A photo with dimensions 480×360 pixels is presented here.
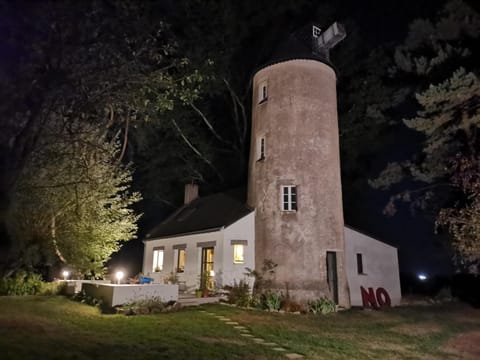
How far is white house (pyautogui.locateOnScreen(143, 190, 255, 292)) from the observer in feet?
52.7

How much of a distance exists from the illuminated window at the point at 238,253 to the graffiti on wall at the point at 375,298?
569 centimetres

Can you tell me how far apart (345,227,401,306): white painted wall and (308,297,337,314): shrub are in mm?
3191

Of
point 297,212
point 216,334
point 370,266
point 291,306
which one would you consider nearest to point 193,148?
point 297,212

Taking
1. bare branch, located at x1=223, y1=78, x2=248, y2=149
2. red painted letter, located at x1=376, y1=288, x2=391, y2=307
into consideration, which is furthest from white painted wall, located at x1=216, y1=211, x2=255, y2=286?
bare branch, located at x1=223, y1=78, x2=248, y2=149

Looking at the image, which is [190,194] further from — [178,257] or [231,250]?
[231,250]

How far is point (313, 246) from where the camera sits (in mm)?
14883

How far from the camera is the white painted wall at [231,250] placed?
624 inches

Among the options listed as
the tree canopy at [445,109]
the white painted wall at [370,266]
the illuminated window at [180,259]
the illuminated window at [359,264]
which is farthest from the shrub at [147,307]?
the tree canopy at [445,109]

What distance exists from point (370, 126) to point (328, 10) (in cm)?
826

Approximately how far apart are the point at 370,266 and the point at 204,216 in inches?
337

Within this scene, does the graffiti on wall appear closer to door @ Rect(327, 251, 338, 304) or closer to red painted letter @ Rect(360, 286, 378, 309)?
red painted letter @ Rect(360, 286, 378, 309)

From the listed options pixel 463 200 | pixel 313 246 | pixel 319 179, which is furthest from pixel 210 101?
pixel 463 200

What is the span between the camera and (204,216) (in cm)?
1956

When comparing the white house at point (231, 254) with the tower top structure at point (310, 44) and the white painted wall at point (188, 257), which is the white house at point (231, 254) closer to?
the white painted wall at point (188, 257)
